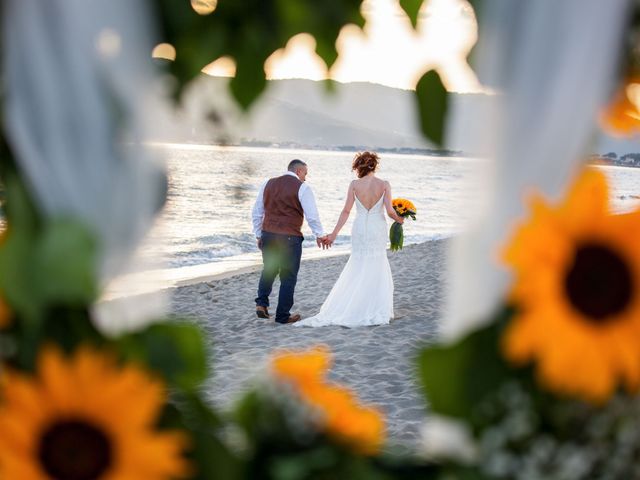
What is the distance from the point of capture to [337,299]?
10.1 m

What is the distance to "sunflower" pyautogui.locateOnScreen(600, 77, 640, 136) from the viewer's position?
1.27 meters

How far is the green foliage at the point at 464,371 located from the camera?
1197 mm

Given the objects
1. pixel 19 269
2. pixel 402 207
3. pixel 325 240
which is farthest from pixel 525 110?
pixel 402 207

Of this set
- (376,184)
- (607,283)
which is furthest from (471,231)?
(376,184)

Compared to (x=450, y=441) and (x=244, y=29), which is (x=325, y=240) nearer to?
(x=244, y=29)

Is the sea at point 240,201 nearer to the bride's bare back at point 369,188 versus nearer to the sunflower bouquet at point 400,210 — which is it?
the sunflower bouquet at point 400,210

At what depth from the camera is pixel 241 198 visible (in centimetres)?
146

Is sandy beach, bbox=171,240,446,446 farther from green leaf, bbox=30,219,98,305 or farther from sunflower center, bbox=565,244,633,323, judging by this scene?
sunflower center, bbox=565,244,633,323

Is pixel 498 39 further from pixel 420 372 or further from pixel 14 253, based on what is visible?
pixel 14 253

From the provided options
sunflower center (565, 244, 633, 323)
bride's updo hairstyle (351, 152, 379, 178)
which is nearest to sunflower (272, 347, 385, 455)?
sunflower center (565, 244, 633, 323)

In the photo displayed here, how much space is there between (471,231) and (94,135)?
600 millimetres

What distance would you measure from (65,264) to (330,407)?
0.45 metres

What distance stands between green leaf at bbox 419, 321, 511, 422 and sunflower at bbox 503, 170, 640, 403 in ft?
0.11

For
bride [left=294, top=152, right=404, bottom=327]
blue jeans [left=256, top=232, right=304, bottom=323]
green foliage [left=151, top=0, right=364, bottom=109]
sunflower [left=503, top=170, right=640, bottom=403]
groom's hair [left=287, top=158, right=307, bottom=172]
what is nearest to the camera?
sunflower [left=503, top=170, right=640, bottom=403]
